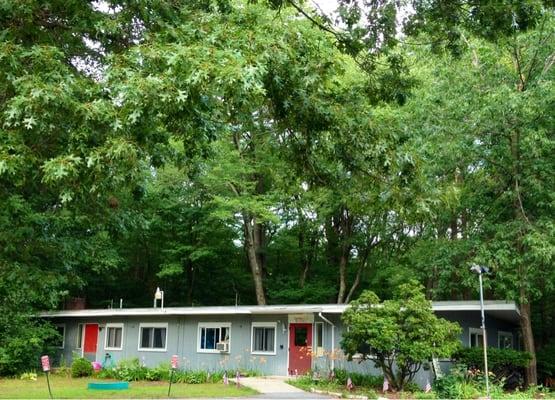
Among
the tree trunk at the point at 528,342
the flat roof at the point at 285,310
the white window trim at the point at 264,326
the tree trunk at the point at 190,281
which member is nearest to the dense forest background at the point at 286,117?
the tree trunk at the point at 528,342

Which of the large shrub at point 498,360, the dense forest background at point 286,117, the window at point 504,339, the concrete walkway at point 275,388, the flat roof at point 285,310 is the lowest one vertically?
the concrete walkway at point 275,388

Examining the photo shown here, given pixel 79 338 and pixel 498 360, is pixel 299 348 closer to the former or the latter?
pixel 498 360

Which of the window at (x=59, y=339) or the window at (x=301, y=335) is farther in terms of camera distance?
the window at (x=59, y=339)

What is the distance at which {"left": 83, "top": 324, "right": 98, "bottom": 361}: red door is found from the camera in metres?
24.9

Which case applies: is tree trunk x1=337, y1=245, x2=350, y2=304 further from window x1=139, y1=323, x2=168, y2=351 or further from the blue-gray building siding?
window x1=139, y1=323, x2=168, y2=351

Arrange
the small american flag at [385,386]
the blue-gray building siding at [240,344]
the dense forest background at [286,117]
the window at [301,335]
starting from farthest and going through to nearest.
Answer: the window at [301,335] → the blue-gray building siding at [240,344] → the small american flag at [385,386] → the dense forest background at [286,117]

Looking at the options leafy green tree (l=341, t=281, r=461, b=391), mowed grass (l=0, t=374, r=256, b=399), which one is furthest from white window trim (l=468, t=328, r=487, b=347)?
mowed grass (l=0, t=374, r=256, b=399)

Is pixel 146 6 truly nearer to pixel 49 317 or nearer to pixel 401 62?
pixel 401 62

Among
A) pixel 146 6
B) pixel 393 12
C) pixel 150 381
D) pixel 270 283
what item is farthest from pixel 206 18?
pixel 270 283

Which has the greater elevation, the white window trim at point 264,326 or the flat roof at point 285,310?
the flat roof at point 285,310

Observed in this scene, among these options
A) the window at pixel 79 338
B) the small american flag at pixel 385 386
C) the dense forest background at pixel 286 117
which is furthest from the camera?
the window at pixel 79 338

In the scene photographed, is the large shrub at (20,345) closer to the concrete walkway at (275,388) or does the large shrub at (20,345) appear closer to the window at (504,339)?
the concrete walkway at (275,388)

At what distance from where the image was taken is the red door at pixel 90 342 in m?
24.9

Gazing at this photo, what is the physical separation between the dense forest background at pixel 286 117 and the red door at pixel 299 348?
15.6ft
